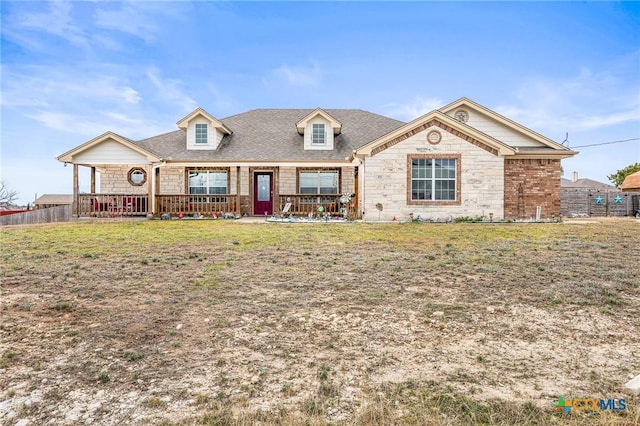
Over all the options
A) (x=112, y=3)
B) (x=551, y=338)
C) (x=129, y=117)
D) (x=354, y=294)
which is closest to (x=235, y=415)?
(x=354, y=294)

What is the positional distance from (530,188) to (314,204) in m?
10.1

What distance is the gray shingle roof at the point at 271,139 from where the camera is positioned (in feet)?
60.3

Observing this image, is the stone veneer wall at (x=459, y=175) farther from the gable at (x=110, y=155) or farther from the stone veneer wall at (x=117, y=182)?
the stone veneer wall at (x=117, y=182)

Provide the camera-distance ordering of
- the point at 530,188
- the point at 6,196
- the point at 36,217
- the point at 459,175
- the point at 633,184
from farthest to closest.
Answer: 1. the point at 6,196
2. the point at 633,184
3. the point at 36,217
4. the point at 530,188
5. the point at 459,175

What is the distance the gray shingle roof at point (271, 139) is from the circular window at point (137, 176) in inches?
51.1

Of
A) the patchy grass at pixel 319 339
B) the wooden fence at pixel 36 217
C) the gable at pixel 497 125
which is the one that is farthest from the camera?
the wooden fence at pixel 36 217

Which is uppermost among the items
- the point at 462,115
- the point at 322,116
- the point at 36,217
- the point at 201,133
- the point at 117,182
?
the point at 322,116

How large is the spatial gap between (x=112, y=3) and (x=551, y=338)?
13537mm

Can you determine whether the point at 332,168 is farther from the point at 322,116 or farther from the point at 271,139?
the point at 271,139

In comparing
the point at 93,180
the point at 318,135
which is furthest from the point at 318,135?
the point at 93,180

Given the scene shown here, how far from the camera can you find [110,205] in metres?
17.9

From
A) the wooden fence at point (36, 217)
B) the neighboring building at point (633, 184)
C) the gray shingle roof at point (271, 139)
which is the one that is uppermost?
the gray shingle roof at point (271, 139)

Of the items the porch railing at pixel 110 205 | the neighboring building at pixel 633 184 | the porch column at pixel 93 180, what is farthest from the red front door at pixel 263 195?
the neighboring building at pixel 633 184

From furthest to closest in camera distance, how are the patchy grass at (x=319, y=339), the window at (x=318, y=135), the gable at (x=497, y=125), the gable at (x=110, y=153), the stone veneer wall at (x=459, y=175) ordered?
1. the window at (x=318, y=135)
2. the gable at (x=497, y=125)
3. the gable at (x=110, y=153)
4. the stone veneer wall at (x=459, y=175)
5. the patchy grass at (x=319, y=339)
